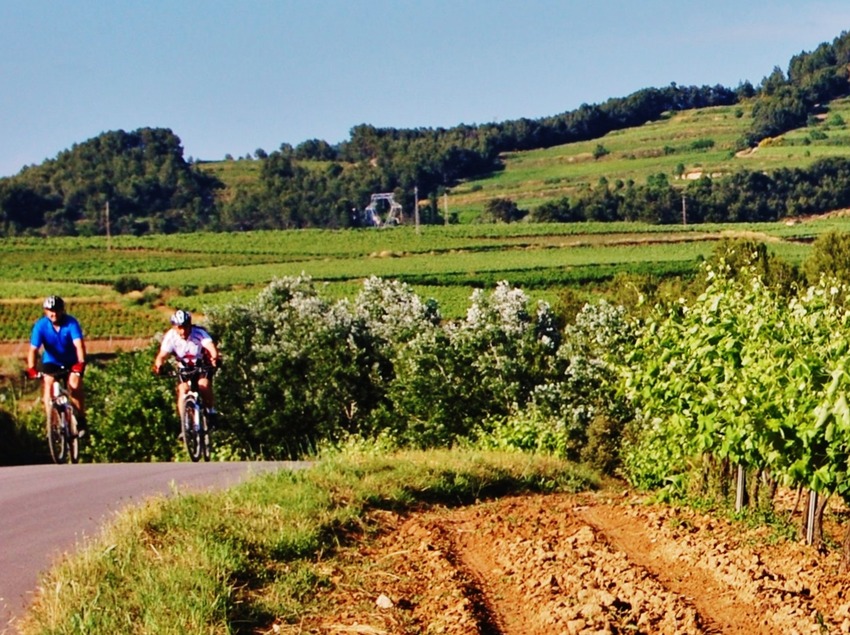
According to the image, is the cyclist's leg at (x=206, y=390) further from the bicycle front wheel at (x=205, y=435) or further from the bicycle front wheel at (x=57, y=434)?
the bicycle front wheel at (x=57, y=434)

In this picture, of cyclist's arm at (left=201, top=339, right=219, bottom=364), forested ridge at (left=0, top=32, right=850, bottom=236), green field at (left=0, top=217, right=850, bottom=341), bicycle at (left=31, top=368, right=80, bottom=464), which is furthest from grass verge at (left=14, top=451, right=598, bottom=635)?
forested ridge at (left=0, top=32, right=850, bottom=236)

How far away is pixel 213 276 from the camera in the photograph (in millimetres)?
88625

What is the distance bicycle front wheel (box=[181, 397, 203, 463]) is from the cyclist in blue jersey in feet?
3.73

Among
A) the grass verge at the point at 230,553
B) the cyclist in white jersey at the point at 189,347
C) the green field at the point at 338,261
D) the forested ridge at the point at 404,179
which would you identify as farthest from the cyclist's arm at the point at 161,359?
the forested ridge at the point at 404,179

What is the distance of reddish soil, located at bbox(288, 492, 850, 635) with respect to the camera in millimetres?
→ 6438

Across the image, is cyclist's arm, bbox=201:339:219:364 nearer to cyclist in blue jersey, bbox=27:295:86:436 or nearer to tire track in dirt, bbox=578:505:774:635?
cyclist in blue jersey, bbox=27:295:86:436

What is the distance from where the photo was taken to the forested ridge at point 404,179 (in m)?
118

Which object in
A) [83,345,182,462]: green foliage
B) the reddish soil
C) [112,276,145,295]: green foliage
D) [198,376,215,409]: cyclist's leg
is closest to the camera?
the reddish soil

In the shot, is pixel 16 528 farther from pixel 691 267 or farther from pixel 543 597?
pixel 691 267

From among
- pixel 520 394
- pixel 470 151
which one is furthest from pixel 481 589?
pixel 470 151

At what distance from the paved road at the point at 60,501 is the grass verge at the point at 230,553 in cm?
34

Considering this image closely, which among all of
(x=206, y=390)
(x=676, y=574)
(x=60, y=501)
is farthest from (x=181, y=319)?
(x=676, y=574)

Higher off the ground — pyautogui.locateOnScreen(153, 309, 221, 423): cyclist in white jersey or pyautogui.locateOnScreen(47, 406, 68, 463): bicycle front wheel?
pyautogui.locateOnScreen(153, 309, 221, 423): cyclist in white jersey

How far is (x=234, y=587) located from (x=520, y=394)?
3207cm
